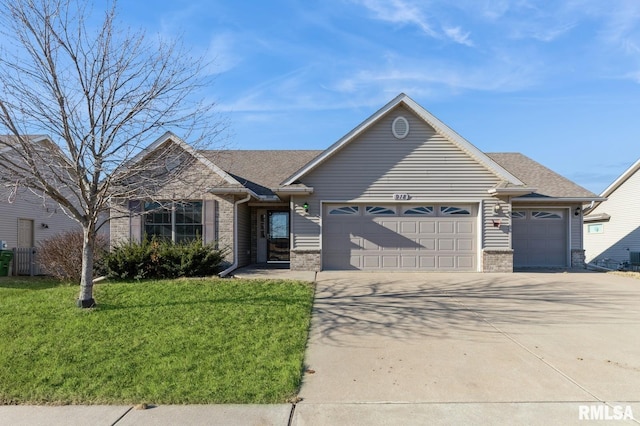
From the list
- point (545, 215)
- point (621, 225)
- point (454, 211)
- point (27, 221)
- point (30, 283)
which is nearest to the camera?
point (30, 283)

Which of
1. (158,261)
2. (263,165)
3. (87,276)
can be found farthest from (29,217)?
(87,276)

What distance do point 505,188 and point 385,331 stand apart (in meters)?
8.52

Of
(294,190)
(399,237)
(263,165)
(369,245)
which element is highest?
(263,165)

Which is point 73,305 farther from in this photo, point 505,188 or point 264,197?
point 505,188

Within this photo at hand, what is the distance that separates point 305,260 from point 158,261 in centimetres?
469

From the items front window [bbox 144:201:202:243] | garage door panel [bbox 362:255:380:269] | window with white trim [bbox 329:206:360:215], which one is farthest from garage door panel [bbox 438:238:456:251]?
front window [bbox 144:201:202:243]

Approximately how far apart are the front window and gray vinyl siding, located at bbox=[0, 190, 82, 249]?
4.16 metres

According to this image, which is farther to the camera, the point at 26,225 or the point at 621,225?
the point at 621,225

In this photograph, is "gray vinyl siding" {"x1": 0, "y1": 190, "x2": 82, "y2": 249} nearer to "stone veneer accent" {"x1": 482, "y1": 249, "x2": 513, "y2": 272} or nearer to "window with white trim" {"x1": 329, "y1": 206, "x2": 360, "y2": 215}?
"window with white trim" {"x1": 329, "y1": 206, "x2": 360, "y2": 215}

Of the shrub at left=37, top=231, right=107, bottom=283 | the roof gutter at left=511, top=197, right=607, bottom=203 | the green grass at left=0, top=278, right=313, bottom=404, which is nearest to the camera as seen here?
the green grass at left=0, top=278, right=313, bottom=404

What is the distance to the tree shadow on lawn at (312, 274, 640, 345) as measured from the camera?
7691 mm

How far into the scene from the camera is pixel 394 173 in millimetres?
14766

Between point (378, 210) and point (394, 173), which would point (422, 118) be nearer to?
point (394, 173)

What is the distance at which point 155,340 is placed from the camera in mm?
6750
